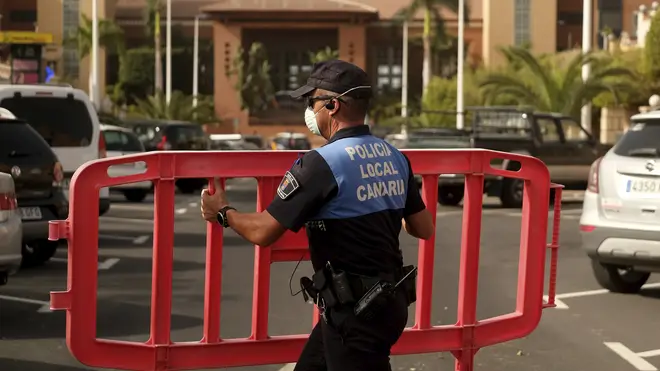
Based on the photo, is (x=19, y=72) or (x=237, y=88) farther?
(x=237, y=88)

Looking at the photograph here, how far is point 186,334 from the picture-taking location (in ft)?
32.7

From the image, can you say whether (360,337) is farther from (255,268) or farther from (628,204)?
(628,204)

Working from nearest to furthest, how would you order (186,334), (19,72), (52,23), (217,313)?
(217,313)
(186,334)
(19,72)
(52,23)

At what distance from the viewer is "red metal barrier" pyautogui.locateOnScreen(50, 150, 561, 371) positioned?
632cm

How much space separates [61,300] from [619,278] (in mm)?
7937

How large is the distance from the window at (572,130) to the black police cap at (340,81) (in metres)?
22.9

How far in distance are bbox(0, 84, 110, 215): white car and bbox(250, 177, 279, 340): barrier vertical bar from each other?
1056cm

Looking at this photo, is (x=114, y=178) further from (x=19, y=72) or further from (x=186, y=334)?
(x=19, y=72)

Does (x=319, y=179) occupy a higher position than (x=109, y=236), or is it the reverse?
(x=319, y=179)

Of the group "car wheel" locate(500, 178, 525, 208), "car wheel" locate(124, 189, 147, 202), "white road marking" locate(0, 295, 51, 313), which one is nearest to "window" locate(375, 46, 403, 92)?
"car wheel" locate(124, 189, 147, 202)

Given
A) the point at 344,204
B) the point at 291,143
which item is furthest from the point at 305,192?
the point at 291,143

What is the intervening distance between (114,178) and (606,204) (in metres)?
7.12

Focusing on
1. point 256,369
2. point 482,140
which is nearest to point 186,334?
point 256,369

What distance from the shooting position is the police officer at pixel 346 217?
17.3 feet
